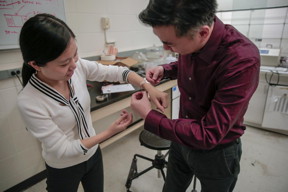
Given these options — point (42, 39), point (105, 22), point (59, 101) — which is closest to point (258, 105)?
point (105, 22)

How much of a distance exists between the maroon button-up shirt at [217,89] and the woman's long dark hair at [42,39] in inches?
18.7

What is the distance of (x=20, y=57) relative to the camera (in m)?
1.59

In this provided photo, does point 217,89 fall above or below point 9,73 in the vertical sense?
above

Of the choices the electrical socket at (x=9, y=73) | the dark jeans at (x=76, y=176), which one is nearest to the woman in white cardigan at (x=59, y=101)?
the dark jeans at (x=76, y=176)

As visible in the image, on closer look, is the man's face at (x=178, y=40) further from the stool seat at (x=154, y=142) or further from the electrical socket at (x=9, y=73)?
the electrical socket at (x=9, y=73)

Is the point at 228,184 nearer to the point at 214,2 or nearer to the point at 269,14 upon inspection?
the point at 214,2

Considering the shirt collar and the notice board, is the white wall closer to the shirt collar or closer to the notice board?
the notice board

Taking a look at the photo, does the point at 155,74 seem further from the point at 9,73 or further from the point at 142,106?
the point at 9,73

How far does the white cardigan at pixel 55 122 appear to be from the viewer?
2.63 feet

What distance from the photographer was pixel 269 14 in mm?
2338

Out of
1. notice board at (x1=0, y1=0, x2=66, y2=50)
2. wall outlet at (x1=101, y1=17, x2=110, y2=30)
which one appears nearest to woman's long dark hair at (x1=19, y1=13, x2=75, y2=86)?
notice board at (x1=0, y1=0, x2=66, y2=50)

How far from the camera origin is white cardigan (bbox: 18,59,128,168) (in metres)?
0.80

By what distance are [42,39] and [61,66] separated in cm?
14

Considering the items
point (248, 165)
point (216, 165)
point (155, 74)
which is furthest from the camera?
point (248, 165)
